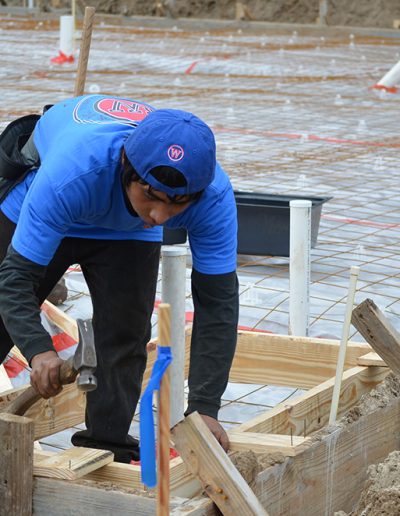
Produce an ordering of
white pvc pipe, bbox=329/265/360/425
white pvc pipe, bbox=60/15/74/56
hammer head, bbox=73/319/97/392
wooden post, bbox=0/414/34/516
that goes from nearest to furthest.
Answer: hammer head, bbox=73/319/97/392 → wooden post, bbox=0/414/34/516 → white pvc pipe, bbox=329/265/360/425 → white pvc pipe, bbox=60/15/74/56

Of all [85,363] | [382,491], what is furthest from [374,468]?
[85,363]

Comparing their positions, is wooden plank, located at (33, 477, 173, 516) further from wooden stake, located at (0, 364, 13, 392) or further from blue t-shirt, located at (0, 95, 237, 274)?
wooden stake, located at (0, 364, 13, 392)

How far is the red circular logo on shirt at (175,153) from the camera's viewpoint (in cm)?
217

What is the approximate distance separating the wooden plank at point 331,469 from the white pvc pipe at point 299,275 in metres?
1.16

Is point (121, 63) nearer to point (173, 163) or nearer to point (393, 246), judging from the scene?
point (393, 246)

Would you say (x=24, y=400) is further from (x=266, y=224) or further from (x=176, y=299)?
(x=266, y=224)

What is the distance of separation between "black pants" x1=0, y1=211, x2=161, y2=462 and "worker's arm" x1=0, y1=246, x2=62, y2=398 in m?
0.39

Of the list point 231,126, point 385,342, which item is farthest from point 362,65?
point 385,342

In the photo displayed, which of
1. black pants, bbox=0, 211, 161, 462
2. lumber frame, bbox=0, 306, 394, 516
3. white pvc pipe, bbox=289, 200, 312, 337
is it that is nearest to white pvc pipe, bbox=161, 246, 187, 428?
black pants, bbox=0, 211, 161, 462

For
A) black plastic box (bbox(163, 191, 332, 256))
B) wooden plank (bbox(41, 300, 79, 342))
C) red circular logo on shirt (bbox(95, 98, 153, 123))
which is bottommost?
black plastic box (bbox(163, 191, 332, 256))

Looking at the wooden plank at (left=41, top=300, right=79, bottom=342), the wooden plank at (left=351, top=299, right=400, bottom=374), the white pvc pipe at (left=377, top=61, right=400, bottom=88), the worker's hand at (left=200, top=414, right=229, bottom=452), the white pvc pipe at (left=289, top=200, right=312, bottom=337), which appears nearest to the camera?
the worker's hand at (left=200, top=414, right=229, bottom=452)

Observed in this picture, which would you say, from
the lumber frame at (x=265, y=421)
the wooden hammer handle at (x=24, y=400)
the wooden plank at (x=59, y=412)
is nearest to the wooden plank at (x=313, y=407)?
the lumber frame at (x=265, y=421)

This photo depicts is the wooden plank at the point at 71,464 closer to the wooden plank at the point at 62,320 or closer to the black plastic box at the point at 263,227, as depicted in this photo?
the wooden plank at the point at 62,320

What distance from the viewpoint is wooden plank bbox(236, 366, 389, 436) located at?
8.79 ft
